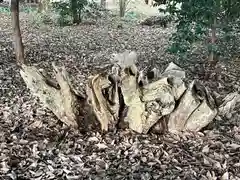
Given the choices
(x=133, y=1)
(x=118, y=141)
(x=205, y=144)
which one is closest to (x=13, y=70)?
(x=118, y=141)

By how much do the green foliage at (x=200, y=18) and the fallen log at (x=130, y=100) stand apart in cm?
133

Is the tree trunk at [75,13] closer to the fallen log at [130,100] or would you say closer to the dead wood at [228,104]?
the fallen log at [130,100]

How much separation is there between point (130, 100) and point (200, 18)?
1941 millimetres

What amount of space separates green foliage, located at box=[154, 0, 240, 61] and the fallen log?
133 centimetres

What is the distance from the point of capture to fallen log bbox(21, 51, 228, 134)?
11.6 ft

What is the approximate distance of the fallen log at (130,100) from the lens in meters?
3.55

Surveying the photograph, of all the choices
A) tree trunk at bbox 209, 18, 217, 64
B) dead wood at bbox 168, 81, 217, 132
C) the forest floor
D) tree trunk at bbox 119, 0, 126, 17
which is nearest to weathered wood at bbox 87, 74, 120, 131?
the forest floor

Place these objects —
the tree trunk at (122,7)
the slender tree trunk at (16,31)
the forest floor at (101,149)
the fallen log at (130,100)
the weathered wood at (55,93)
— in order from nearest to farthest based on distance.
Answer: the forest floor at (101,149) → the fallen log at (130,100) → the weathered wood at (55,93) → the slender tree trunk at (16,31) → the tree trunk at (122,7)

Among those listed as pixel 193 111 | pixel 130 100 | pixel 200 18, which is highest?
pixel 200 18

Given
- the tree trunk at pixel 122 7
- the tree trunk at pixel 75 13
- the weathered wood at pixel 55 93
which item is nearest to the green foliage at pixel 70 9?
the tree trunk at pixel 75 13

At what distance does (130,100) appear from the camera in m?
3.60

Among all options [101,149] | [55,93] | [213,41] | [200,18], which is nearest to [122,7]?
[213,41]

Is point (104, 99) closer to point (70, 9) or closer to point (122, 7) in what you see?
point (70, 9)

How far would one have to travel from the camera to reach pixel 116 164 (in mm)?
3213
